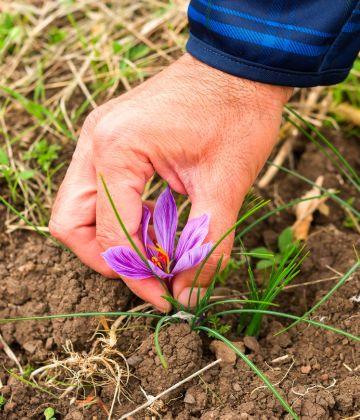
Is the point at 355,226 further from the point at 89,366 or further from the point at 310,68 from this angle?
the point at 89,366

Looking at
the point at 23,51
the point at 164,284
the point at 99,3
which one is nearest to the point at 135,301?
the point at 164,284

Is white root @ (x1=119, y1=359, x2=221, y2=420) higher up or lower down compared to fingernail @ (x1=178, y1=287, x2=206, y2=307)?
lower down

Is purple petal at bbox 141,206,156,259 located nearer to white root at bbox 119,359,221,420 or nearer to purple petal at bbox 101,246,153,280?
purple petal at bbox 101,246,153,280

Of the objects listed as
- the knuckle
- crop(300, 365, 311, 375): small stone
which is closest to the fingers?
the knuckle

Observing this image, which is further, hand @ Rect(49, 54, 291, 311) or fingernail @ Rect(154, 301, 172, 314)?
fingernail @ Rect(154, 301, 172, 314)

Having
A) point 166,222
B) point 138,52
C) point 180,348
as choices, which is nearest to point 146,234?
point 166,222

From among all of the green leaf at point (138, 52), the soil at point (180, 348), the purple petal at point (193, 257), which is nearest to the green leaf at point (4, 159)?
the soil at point (180, 348)

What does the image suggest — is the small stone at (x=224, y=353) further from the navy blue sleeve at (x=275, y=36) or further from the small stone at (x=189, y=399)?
the navy blue sleeve at (x=275, y=36)
